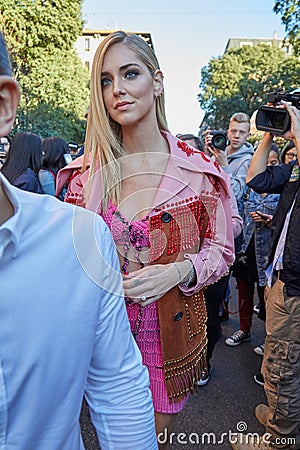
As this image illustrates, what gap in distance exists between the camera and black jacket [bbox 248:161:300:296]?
2004 millimetres

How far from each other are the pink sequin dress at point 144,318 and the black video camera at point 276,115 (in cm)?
129

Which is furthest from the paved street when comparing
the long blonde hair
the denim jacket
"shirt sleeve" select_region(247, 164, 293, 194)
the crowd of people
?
the long blonde hair

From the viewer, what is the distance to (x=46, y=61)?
49.3ft

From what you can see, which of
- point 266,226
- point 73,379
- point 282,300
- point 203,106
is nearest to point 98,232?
point 73,379

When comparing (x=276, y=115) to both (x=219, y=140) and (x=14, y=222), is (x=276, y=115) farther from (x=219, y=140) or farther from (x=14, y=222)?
(x=14, y=222)

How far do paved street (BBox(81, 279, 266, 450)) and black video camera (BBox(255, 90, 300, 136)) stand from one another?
1.85m

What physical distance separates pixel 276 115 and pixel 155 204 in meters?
1.30

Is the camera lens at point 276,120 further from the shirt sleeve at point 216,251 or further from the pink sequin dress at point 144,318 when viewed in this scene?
the pink sequin dress at point 144,318

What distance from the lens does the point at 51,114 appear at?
15.9 metres

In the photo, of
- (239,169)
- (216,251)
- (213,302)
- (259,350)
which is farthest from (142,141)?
(259,350)

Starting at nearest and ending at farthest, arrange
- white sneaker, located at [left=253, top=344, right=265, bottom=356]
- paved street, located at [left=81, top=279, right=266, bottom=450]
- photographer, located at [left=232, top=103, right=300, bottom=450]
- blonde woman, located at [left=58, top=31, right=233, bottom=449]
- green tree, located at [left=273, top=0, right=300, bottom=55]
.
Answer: blonde woman, located at [left=58, top=31, right=233, bottom=449], photographer, located at [left=232, top=103, right=300, bottom=450], paved street, located at [left=81, top=279, right=266, bottom=450], white sneaker, located at [left=253, top=344, right=265, bottom=356], green tree, located at [left=273, top=0, right=300, bottom=55]

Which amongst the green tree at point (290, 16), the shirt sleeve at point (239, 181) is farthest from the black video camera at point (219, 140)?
the green tree at point (290, 16)

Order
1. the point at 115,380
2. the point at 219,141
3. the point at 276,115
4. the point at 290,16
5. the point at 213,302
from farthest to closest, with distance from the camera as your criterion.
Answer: the point at 290,16 < the point at 219,141 < the point at 213,302 < the point at 276,115 < the point at 115,380

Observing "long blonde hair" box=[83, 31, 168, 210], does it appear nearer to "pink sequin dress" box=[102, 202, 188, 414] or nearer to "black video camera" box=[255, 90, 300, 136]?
"pink sequin dress" box=[102, 202, 188, 414]
